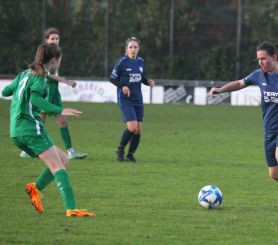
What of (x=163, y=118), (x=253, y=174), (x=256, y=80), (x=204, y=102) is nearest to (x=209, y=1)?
(x=204, y=102)

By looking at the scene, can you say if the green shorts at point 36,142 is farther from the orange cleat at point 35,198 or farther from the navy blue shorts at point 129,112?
the navy blue shorts at point 129,112

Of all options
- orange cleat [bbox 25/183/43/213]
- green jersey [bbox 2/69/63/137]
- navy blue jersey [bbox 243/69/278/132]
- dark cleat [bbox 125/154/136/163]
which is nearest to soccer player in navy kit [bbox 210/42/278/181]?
navy blue jersey [bbox 243/69/278/132]

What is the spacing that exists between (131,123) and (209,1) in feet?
78.4

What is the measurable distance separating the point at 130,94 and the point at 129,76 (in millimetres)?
331

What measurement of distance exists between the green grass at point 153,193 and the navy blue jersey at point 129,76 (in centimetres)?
104

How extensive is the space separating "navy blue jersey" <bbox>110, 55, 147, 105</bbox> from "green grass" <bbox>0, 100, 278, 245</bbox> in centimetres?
104

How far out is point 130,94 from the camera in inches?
541

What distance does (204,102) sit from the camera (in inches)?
1280

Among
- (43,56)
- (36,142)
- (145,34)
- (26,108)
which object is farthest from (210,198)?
(145,34)

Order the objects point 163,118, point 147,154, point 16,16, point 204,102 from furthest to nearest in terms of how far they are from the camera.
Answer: point 16,16 < point 204,102 < point 163,118 < point 147,154

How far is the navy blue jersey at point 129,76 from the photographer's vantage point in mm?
13797

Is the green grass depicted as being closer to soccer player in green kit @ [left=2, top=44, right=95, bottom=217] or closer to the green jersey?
soccer player in green kit @ [left=2, top=44, right=95, bottom=217]

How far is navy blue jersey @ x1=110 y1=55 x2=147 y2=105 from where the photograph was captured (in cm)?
1380

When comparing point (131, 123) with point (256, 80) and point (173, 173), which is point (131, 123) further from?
point (256, 80)
